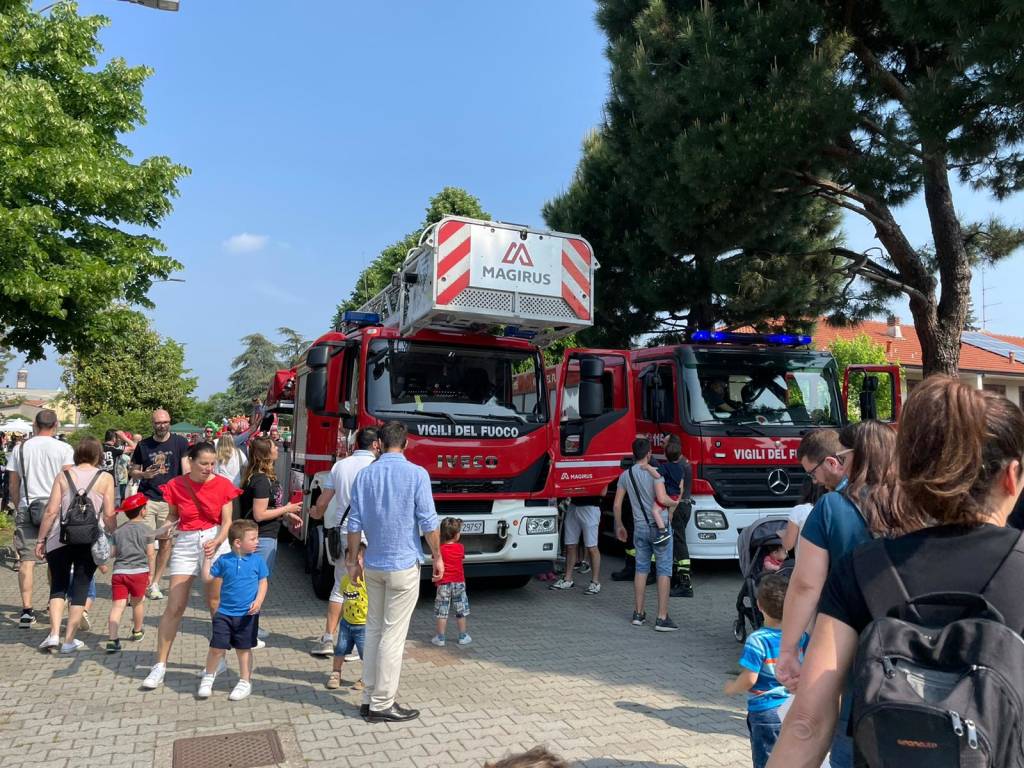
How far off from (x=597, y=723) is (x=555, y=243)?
4505 mm

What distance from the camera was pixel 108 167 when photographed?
11.2m

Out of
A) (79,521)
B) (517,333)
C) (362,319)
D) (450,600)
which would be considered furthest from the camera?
(362,319)

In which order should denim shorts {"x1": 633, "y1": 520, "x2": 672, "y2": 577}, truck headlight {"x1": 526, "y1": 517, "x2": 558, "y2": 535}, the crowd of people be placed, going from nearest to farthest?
the crowd of people < denim shorts {"x1": 633, "y1": 520, "x2": 672, "y2": 577} < truck headlight {"x1": 526, "y1": 517, "x2": 558, "y2": 535}

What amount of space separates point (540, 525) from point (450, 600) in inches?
62.6

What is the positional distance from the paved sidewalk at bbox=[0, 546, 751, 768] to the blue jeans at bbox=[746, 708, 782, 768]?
1292mm

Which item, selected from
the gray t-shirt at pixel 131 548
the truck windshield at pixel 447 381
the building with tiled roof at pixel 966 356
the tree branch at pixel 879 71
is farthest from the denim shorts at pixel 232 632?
the building with tiled roof at pixel 966 356

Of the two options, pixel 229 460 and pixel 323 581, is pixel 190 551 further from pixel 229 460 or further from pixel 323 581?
pixel 323 581

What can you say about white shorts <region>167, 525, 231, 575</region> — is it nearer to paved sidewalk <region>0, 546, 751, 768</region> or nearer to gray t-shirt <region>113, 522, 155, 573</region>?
paved sidewalk <region>0, 546, 751, 768</region>

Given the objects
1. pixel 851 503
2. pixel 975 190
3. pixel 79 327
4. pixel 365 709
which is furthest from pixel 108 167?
pixel 975 190

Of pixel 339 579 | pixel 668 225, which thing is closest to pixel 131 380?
pixel 668 225

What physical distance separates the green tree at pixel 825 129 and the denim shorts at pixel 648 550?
5.28 m

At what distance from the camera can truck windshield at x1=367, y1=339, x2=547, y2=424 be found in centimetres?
743

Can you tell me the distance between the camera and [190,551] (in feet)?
17.7

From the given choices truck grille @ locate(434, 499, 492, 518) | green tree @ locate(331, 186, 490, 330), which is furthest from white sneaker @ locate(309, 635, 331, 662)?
green tree @ locate(331, 186, 490, 330)
